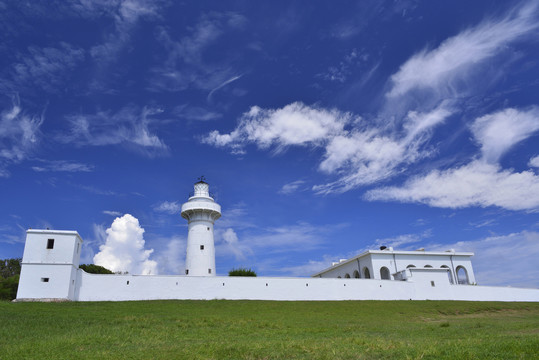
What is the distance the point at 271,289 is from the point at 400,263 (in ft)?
52.0

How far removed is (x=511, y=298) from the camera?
3953cm

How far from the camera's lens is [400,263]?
40.9 m

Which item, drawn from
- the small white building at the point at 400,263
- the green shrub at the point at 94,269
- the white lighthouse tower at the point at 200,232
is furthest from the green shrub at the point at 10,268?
the small white building at the point at 400,263

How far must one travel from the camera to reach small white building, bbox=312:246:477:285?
3984 centimetres

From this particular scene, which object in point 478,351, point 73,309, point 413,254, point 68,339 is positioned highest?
point 413,254

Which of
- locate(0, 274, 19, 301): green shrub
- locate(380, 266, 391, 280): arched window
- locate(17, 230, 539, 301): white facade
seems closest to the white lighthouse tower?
locate(17, 230, 539, 301): white facade

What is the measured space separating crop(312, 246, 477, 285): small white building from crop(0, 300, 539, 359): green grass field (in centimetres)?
1039

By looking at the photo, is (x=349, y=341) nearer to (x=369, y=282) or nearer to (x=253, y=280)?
(x=253, y=280)

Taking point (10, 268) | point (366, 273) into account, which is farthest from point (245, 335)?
point (10, 268)

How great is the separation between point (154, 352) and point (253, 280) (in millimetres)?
22853

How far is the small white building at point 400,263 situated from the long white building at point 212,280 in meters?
0.10

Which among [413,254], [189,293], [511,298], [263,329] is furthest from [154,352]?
[511,298]

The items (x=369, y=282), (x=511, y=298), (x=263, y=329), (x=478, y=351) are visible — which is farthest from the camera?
(x=511, y=298)

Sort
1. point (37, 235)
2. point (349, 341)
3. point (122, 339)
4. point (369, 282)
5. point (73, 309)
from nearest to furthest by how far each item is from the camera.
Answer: point (349, 341)
point (122, 339)
point (73, 309)
point (37, 235)
point (369, 282)
